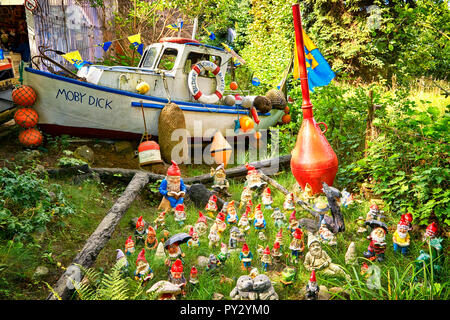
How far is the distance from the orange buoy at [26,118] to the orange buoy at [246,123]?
381 cm

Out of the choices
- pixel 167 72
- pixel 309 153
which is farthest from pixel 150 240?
pixel 167 72

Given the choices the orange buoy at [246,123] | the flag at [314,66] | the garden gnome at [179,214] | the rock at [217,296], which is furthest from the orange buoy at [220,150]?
the rock at [217,296]

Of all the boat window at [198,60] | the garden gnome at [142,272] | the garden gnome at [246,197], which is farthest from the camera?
the boat window at [198,60]

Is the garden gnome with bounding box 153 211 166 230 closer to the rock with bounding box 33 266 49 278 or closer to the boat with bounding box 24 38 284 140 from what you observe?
the rock with bounding box 33 266 49 278

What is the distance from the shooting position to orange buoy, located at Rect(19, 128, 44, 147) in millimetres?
5203

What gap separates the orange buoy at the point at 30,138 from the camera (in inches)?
205

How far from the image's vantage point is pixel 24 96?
5254 mm

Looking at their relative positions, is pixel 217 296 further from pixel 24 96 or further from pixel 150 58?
→ pixel 150 58

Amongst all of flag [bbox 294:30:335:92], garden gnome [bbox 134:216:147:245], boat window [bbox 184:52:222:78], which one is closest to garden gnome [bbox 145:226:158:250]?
garden gnome [bbox 134:216:147:245]

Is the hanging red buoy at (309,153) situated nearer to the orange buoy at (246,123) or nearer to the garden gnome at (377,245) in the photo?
the garden gnome at (377,245)

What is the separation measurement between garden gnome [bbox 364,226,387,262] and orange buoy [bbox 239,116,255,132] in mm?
4356

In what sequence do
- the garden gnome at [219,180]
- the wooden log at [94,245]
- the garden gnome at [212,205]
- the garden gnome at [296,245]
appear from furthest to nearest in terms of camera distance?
the garden gnome at [219,180]
the garden gnome at [212,205]
the garden gnome at [296,245]
the wooden log at [94,245]
